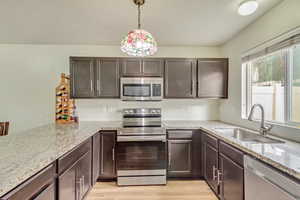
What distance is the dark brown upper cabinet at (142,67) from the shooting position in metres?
3.15

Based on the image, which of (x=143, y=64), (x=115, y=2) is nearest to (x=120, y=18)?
(x=115, y=2)

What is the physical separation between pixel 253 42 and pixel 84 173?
2.74 metres

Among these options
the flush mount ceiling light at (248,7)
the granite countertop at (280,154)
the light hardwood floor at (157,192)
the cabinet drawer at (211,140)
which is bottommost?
the light hardwood floor at (157,192)

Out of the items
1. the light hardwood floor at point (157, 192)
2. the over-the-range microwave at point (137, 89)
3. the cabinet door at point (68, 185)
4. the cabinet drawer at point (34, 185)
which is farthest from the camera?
the over-the-range microwave at point (137, 89)

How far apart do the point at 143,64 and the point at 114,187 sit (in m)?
2.00

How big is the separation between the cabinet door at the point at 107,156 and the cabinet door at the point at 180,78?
1.18 metres

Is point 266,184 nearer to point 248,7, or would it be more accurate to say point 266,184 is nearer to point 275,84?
point 275,84

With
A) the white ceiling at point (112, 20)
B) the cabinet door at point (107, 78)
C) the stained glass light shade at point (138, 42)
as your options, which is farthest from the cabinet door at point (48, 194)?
the white ceiling at point (112, 20)

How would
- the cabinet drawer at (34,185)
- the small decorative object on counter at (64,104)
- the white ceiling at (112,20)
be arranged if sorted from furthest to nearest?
1. the small decorative object on counter at (64,104)
2. the white ceiling at (112,20)
3. the cabinet drawer at (34,185)

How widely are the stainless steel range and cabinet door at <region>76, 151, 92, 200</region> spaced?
53 centimetres

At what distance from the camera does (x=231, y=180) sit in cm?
192

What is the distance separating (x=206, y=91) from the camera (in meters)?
3.24

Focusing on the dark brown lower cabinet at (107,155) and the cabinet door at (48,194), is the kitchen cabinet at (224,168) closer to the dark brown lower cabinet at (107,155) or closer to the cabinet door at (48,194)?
the dark brown lower cabinet at (107,155)

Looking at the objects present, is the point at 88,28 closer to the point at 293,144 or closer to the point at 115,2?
the point at 115,2
